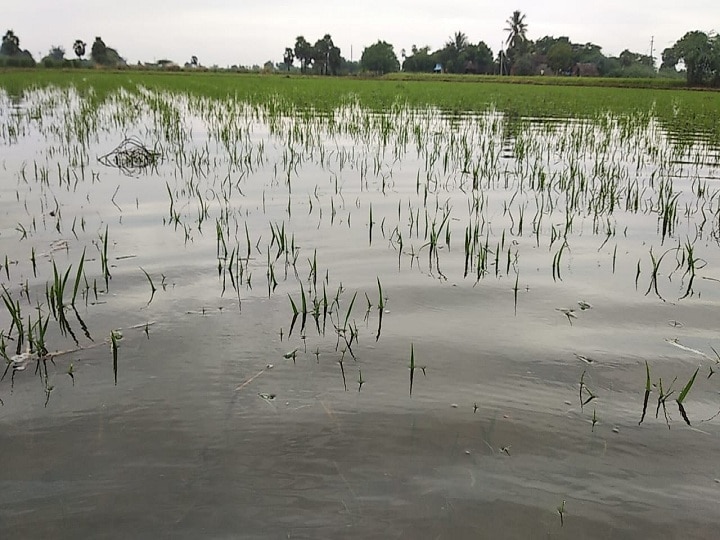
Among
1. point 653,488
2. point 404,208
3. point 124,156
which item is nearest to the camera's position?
point 653,488

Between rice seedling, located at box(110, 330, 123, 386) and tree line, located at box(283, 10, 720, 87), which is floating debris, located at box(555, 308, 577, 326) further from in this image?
tree line, located at box(283, 10, 720, 87)

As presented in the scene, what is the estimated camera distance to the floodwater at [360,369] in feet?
4.99

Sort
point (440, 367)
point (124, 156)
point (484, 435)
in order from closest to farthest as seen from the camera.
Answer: point (484, 435), point (440, 367), point (124, 156)

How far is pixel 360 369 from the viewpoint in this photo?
2.26 metres

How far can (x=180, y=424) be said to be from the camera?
6.14 ft

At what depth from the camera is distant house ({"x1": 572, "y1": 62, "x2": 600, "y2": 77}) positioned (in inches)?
2643

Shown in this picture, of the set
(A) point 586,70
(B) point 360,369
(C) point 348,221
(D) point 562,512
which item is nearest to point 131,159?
(C) point 348,221

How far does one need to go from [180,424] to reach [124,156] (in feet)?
19.2

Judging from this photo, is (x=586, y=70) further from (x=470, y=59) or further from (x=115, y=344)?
(x=115, y=344)

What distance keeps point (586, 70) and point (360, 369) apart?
73.8 meters

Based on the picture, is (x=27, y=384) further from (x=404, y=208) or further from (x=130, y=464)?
(x=404, y=208)

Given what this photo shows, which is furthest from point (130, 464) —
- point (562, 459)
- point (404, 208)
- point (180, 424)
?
point (404, 208)

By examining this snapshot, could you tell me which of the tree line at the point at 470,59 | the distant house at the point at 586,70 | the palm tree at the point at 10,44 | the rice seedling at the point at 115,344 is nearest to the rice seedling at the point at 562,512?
the rice seedling at the point at 115,344

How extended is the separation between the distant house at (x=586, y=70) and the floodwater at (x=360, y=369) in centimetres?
6956
